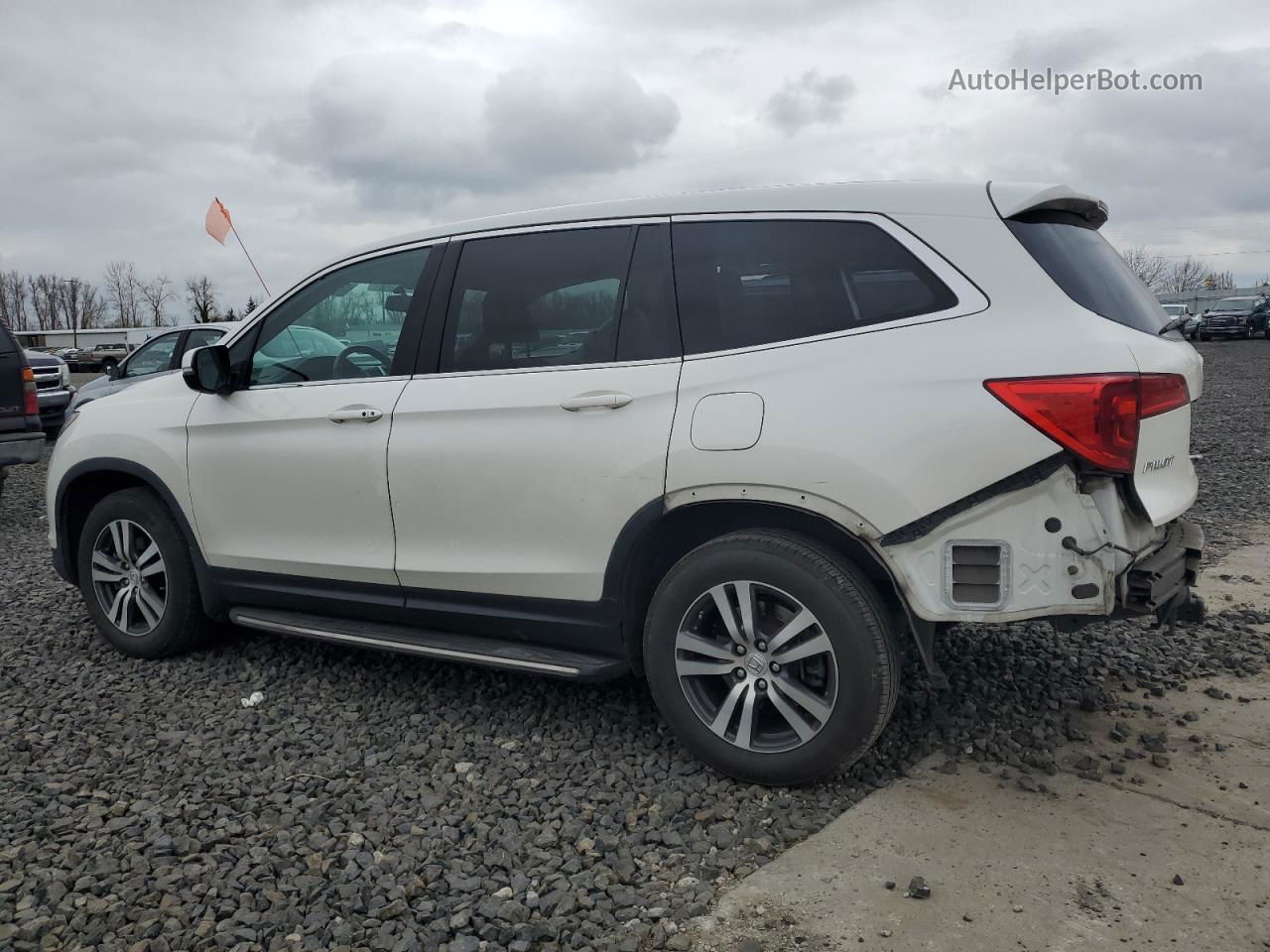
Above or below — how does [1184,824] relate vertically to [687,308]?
below

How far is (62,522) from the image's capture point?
5078 mm

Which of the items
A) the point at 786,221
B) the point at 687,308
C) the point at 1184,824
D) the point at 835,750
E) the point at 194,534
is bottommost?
the point at 1184,824

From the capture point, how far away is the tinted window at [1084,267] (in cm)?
311

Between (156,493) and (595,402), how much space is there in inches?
97.8

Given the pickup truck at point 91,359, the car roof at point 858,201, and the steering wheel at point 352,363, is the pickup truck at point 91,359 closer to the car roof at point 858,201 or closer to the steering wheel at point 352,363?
the steering wheel at point 352,363

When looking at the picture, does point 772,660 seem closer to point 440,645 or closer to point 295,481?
point 440,645

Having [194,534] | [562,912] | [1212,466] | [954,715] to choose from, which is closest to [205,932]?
[562,912]

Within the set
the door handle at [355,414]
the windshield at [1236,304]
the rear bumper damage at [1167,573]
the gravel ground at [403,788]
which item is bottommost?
the gravel ground at [403,788]

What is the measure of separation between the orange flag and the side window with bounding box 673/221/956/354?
10.8 meters

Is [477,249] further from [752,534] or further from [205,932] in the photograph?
[205,932]

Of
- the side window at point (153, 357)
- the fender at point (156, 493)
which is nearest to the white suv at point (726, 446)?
the fender at point (156, 493)

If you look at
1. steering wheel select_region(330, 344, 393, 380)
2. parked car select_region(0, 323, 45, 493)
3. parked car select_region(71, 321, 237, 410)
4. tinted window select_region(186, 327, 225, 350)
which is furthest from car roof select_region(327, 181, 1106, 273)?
tinted window select_region(186, 327, 225, 350)

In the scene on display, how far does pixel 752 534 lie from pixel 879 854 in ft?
3.30

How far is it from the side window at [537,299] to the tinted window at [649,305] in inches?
1.7
